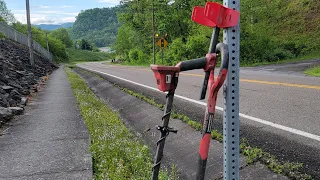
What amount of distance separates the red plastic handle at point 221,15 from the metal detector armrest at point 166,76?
295 mm

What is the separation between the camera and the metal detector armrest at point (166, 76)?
1508 mm

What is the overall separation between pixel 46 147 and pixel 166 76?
340 centimetres

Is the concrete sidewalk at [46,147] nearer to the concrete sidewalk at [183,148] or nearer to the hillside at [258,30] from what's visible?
the concrete sidewalk at [183,148]

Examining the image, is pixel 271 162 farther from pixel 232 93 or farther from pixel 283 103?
pixel 283 103

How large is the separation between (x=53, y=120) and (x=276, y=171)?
4.53 metres

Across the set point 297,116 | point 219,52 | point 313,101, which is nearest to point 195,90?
point 313,101

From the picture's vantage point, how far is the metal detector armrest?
1.51 metres

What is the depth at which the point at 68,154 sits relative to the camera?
4047 mm

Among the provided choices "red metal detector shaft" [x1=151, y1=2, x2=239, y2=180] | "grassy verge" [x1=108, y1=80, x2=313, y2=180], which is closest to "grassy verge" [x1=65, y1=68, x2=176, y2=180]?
"grassy verge" [x1=108, y1=80, x2=313, y2=180]

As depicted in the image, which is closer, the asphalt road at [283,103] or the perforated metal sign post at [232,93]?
the perforated metal sign post at [232,93]

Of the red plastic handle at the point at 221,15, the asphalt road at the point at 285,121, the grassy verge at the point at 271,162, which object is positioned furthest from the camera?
the asphalt road at the point at 285,121

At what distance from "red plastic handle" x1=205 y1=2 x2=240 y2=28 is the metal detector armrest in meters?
0.29

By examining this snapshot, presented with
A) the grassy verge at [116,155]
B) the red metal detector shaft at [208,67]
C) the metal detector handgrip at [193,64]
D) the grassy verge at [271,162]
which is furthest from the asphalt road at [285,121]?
the metal detector handgrip at [193,64]

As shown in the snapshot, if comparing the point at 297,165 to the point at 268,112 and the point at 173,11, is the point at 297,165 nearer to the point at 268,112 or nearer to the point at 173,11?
the point at 268,112
